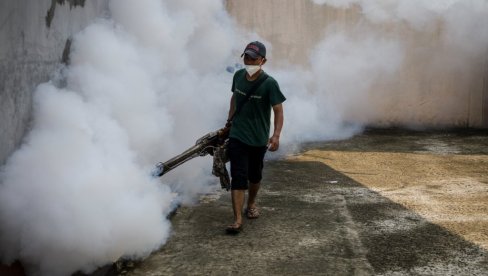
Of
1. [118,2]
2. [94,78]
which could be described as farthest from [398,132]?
[94,78]

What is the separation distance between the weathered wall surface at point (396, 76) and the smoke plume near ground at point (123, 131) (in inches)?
27.2

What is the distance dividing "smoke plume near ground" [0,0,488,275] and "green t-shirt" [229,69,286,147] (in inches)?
34.3

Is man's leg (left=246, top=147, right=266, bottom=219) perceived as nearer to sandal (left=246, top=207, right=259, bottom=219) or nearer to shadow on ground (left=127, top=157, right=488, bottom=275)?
sandal (left=246, top=207, right=259, bottom=219)

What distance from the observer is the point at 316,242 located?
428 cm

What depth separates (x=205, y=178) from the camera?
20.4ft

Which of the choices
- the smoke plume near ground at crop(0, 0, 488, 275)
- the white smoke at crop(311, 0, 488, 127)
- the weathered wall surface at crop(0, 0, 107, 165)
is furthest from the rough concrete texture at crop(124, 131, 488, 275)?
the white smoke at crop(311, 0, 488, 127)

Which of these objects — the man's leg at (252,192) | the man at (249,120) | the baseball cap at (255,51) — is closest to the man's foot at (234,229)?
the man at (249,120)

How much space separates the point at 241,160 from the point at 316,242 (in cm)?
93

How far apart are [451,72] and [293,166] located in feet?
15.1

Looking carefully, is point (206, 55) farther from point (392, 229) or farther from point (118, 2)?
point (392, 229)

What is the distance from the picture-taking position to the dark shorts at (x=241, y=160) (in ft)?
14.9

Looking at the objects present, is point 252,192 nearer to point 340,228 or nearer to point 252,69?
point 340,228

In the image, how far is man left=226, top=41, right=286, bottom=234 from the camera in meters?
4.53

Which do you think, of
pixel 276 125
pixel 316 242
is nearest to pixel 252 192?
pixel 276 125
